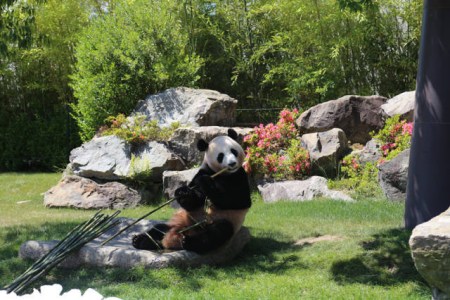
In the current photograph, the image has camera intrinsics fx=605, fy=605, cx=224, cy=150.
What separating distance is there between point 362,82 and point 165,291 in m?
8.76

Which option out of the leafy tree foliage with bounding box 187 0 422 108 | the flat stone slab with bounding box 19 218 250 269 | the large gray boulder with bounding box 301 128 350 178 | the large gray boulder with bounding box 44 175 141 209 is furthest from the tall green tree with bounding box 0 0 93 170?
the flat stone slab with bounding box 19 218 250 269

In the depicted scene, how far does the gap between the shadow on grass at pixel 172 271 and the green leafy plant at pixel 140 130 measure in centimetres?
428

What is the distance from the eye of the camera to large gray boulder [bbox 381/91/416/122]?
9.97m

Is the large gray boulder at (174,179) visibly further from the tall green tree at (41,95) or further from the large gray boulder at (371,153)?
the tall green tree at (41,95)

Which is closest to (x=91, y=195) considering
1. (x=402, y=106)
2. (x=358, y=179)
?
(x=358, y=179)

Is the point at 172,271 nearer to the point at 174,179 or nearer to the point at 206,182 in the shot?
the point at 206,182

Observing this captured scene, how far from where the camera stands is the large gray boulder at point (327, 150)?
32.9ft

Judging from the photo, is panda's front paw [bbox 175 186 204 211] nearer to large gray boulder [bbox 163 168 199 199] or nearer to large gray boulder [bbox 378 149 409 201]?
large gray boulder [bbox 378 149 409 201]

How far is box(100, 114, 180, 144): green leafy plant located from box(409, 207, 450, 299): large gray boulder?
7597 mm

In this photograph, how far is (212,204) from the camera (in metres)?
5.63

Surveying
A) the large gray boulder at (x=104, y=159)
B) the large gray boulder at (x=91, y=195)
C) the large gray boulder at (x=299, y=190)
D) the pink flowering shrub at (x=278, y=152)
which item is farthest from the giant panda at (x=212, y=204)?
the large gray boulder at (x=104, y=159)

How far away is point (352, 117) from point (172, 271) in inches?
248

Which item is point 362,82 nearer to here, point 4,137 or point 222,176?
point 222,176

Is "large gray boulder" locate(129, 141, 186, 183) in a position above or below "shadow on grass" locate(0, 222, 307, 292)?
above
